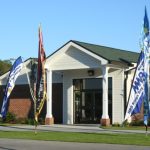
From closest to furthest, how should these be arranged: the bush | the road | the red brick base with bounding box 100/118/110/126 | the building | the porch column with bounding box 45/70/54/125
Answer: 1. the road
2. the red brick base with bounding box 100/118/110/126
3. the building
4. the porch column with bounding box 45/70/54/125
5. the bush

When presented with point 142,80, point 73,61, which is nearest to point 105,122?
point 73,61

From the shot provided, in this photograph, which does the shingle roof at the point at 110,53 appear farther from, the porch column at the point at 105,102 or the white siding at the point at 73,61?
the porch column at the point at 105,102

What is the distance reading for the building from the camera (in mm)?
31156

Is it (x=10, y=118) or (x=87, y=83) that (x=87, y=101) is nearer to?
(x=87, y=83)

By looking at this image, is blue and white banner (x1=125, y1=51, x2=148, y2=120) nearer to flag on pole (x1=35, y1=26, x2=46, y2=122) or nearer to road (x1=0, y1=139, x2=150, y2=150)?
flag on pole (x1=35, y1=26, x2=46, y2=122)

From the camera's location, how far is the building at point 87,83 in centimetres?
3116

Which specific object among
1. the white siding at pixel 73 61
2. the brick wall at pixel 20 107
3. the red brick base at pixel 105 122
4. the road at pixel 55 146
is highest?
the white siding at pixel 73 61

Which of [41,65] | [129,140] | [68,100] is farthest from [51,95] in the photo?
[129,140]

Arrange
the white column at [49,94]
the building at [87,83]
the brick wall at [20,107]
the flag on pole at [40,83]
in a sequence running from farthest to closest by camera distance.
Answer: the brick wall at [20,107] < the white column at [49,94] < the building at [87,83] < the flag on pole at [40,83]

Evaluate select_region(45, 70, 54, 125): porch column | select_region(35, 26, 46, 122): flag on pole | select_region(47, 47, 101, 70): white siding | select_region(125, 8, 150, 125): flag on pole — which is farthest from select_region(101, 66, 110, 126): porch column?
select_region(35, 26, 46, 122): flag on pole

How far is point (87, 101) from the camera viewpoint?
33781mm

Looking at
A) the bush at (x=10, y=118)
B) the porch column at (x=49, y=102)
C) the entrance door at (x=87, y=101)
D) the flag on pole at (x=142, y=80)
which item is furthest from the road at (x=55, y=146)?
the bush at (x=10, y=118)

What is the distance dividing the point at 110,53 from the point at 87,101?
12.6 ft

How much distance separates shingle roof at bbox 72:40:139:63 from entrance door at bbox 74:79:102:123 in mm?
2086
